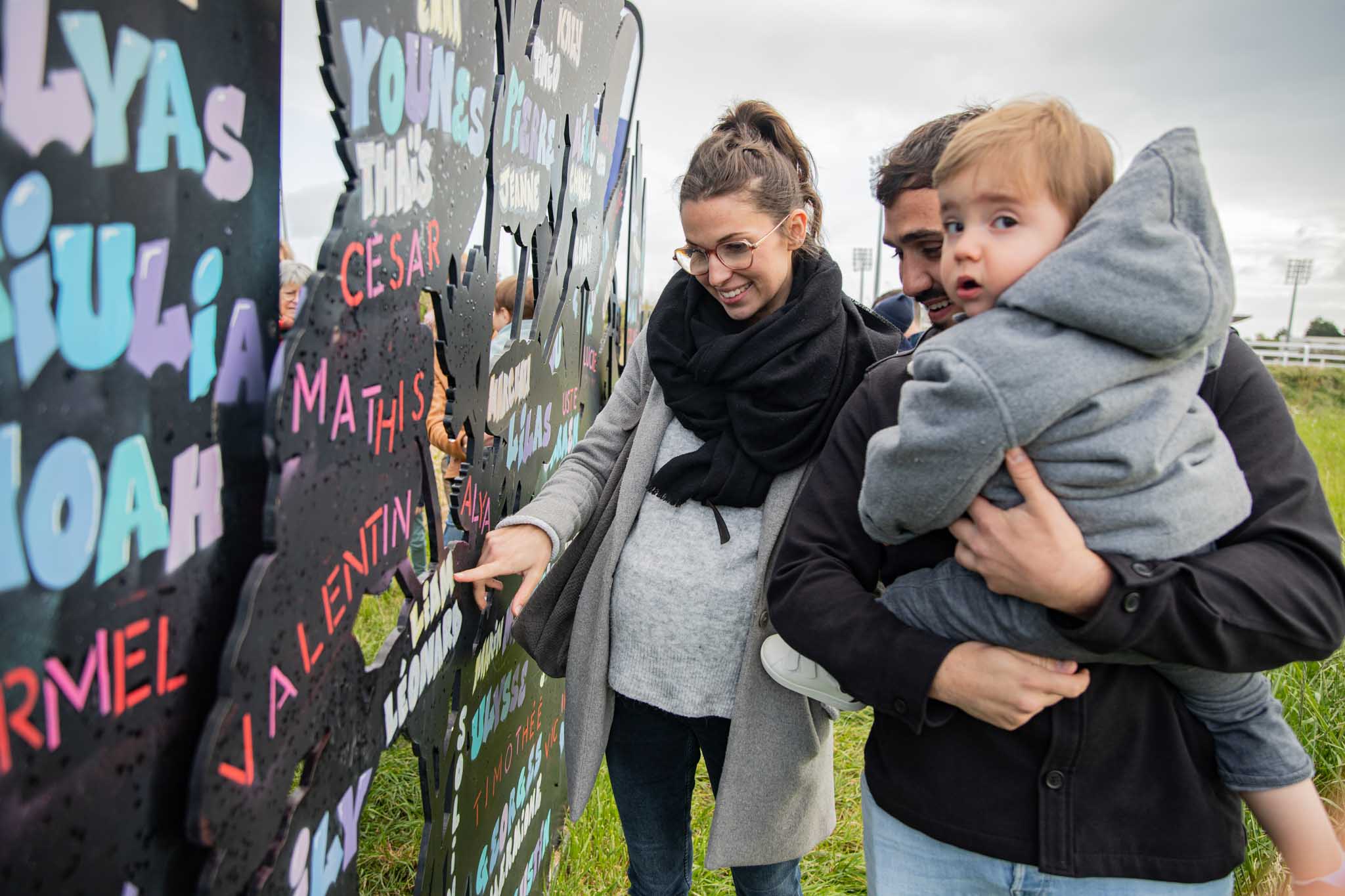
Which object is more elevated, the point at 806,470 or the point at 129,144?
the point at 129,144

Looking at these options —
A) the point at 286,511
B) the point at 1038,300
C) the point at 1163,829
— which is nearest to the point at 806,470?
the point at 1038,300

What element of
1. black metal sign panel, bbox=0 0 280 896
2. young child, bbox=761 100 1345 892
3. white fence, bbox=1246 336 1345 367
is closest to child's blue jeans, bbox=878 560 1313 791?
young child, bbox=761 100 1345 892

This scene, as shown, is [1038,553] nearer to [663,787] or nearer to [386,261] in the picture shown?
[386,261]

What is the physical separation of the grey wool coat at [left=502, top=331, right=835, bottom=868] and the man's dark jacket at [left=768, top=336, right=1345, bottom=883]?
1.18 feet

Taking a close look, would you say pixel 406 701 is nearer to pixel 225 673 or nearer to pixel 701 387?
pixel 225 673

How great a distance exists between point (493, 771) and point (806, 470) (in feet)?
3.29

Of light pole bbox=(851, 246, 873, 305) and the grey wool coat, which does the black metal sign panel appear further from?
light pole bbox=(851, 246, 873, 305)

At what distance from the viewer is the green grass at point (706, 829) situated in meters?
2.67

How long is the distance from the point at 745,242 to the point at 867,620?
2.50ft

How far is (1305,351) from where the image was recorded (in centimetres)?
3177

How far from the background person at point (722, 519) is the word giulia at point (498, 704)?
197 millimetres

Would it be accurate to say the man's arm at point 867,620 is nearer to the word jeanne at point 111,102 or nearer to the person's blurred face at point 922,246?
the person's blurred face at point 922,246

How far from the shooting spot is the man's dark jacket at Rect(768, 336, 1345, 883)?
1.04m

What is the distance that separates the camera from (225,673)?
80cm
